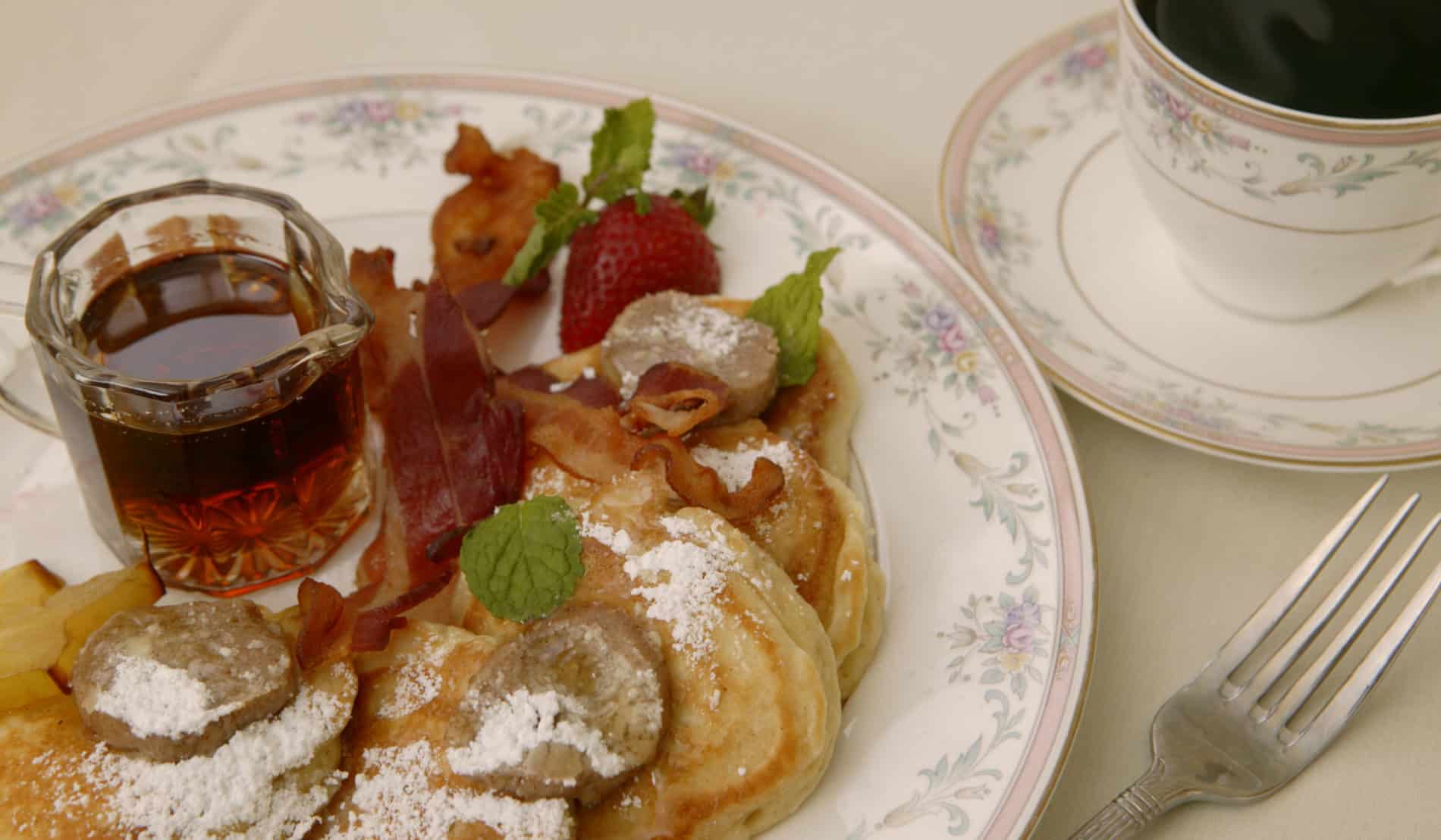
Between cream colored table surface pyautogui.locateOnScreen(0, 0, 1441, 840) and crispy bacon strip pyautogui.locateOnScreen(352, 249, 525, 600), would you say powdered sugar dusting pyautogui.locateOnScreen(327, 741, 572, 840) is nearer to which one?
crispy bacon strip pyautogui.locateOnScreen(352, 249, 525, 600)

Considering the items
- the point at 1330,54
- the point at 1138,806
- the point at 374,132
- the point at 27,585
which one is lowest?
the point at 1138,806

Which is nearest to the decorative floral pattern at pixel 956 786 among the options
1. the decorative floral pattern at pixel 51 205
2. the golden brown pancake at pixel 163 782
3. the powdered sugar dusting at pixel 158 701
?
the golden brown pancake at pixel 163 782

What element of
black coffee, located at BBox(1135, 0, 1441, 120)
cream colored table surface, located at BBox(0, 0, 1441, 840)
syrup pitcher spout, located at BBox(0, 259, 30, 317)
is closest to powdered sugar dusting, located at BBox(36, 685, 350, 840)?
syrup pitcher spout, located at BBox(0, 259, 30, 317)

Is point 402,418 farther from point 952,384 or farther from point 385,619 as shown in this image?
point 952,384

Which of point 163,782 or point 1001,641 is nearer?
point 163,782

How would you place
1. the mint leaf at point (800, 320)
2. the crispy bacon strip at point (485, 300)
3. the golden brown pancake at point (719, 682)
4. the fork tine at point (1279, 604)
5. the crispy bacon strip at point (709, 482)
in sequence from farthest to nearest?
the crispy bacon strip at point (485, 300), the mint leaf at point (800, 320), the fork tine at point (1279, 604), the crispy bacon strip at point (709, 482), the golden brown pancake at point (719, 682)

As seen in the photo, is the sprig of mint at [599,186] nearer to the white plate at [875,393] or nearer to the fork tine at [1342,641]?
the white plate at [875,393]

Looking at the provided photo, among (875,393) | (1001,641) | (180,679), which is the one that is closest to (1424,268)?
(875,393)
